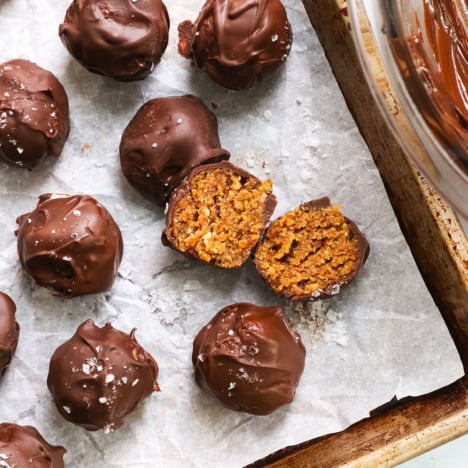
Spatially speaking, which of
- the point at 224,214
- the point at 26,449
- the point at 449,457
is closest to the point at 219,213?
the point at 224,214

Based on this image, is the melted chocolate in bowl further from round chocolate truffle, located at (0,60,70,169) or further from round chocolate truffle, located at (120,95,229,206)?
round chocolate truffle, located at (0,60,70,169)

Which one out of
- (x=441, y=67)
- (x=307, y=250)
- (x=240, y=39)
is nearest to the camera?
(x=441, y=67)

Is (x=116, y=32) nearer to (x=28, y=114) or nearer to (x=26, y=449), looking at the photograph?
(x=28, y=114)

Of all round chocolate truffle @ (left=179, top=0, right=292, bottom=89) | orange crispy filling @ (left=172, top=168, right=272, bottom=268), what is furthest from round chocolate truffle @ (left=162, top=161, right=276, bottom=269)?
round chocolate truffle @ (left=179, top=0, right=292, bottom=89)

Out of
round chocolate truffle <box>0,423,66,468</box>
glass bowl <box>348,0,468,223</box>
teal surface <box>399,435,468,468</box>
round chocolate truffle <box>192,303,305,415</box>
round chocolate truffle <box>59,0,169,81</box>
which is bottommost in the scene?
round chocolate truffle <box>0,423,66,468</box>

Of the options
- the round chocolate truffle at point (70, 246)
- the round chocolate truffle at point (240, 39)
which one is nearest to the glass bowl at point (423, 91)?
the round chocolate truffle at point (240, 39)

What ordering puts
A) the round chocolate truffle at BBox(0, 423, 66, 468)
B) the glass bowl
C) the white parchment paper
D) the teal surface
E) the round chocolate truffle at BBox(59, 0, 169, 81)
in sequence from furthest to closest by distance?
the teal surface → the white parchment paper → the round chocolate truffle at BBox(59, 0, 169, 81) → the round chocolate truffle at BBox(0, 423, 66, 468) → the glass bowl

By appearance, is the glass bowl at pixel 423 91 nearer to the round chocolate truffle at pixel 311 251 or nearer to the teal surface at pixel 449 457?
the round chocolate truffle at pixel 311 251
